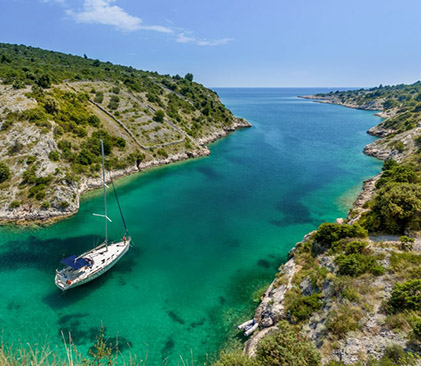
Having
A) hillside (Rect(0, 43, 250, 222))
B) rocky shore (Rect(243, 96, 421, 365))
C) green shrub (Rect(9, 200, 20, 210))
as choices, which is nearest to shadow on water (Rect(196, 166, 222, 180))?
hillside (Rect(0, 43, 250, 222))

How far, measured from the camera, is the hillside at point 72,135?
4525 centimetres

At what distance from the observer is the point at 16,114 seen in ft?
181

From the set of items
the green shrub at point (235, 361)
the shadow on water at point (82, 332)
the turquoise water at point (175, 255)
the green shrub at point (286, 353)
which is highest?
the green shrub at point (235, 361)

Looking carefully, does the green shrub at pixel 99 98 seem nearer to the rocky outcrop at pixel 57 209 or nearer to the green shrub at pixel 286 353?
the rocky outcrop at pixel 57 209

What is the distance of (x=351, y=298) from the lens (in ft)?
66.6

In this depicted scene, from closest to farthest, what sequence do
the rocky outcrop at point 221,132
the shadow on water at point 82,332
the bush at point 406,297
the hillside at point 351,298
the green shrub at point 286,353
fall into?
the green shrub at point 286,353 → the hillside at point 351,298 → the bush at point 406,297 → the shadow on water at point 82,332 → the rocky outcrop at point 221,132

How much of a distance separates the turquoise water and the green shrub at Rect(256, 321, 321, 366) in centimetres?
746

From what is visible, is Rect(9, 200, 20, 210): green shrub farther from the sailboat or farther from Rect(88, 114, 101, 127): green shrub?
Rect(88, 114, 101, 127): green shrub

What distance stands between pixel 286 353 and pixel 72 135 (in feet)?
205

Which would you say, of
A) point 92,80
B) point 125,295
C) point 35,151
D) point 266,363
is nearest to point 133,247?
point 125,295

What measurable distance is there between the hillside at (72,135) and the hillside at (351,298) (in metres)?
38.9

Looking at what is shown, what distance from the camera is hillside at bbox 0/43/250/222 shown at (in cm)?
4525

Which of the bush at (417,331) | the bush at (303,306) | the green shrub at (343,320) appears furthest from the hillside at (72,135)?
the bush at (417,331)

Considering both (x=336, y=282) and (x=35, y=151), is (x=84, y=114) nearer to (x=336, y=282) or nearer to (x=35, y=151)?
(x=35, y=151)
